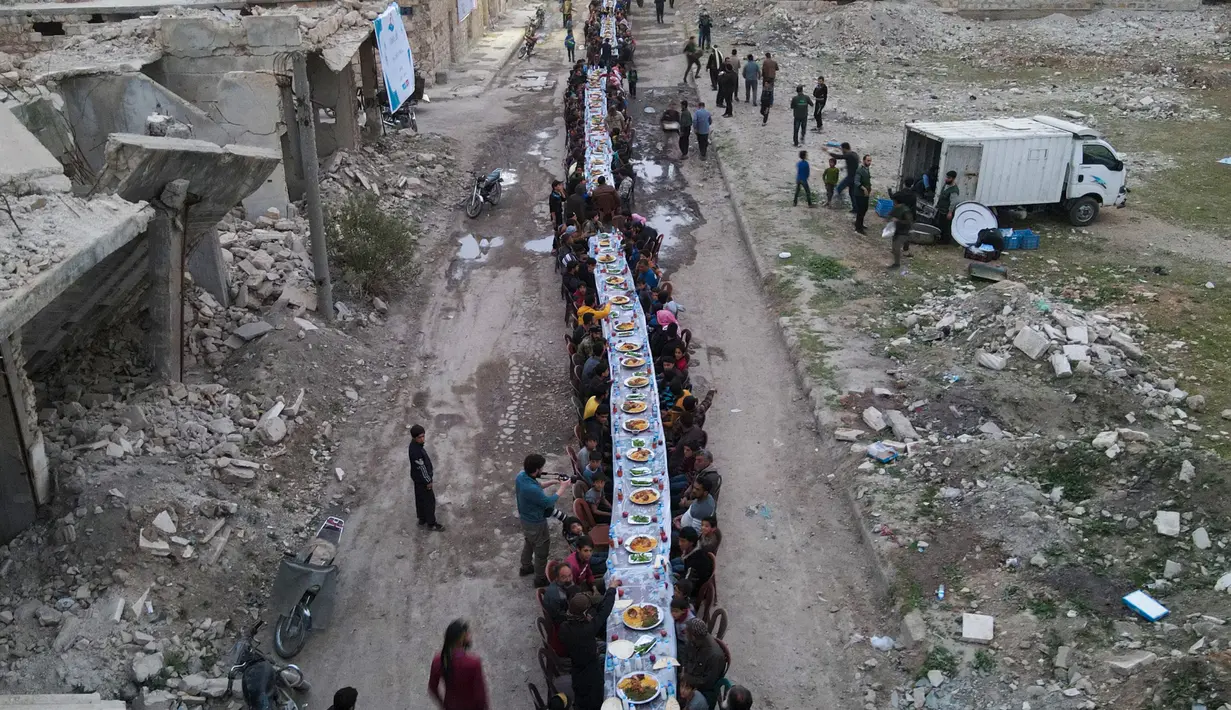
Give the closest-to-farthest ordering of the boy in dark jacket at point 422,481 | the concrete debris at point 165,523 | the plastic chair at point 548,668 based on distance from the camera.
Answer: the plastic chair at point 548,668, the concrete debris at point 165,523, the boy in dark jacket at point 422,481

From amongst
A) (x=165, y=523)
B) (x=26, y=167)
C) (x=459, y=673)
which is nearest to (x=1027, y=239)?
(x=459, y=673)

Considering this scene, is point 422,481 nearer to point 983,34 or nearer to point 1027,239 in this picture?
point 1027,239

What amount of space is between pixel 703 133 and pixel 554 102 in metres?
8.42

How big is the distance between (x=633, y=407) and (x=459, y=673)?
14.0 ft

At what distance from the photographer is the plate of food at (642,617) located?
7.77 metres

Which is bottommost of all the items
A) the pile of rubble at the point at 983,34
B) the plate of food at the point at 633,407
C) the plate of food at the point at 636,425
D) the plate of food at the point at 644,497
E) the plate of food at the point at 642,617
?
the plate of food at the point at 642,617

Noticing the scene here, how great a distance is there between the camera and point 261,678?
7527 mm

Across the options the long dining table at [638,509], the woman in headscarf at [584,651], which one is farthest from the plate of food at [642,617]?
the woman in headscarf at [584,651]

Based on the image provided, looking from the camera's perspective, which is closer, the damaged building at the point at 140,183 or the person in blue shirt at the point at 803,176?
the damaged building at the point at 140,183

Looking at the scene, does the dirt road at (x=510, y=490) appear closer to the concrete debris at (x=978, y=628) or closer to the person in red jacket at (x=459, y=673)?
the concrete debris at (x=978, y=628)

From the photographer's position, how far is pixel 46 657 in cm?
805

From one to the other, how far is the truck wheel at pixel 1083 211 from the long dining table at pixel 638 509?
31.3ft

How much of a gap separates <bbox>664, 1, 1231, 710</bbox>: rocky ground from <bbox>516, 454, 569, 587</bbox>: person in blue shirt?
9.80 feet

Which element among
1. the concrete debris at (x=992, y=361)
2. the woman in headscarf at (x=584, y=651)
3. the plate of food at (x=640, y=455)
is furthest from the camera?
the concrete debris at (x=992, y=361)
